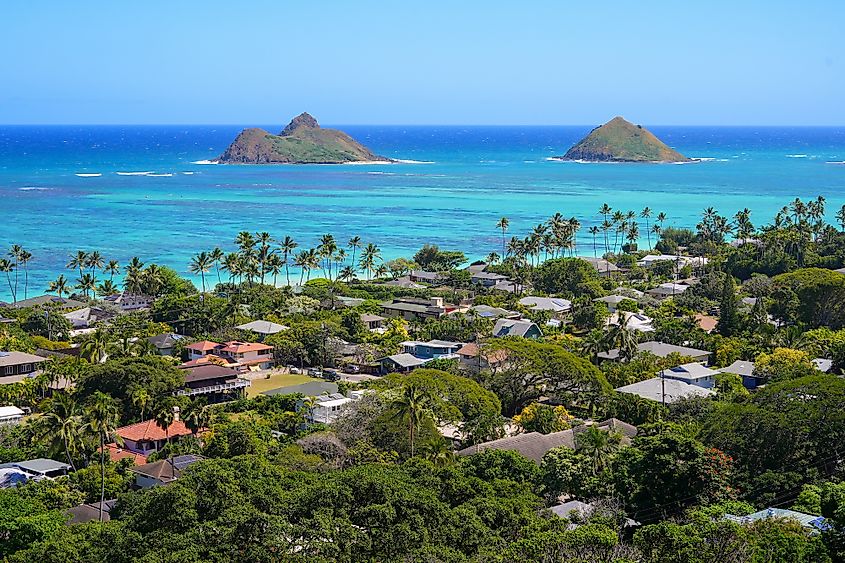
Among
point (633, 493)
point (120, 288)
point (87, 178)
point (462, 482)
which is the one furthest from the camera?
point (87, 178)

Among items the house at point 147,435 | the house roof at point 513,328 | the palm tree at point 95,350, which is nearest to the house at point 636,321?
the house roof at point 513,328

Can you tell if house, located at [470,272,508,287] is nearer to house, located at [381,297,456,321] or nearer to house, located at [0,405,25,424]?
house, located at [381,297,456,321]

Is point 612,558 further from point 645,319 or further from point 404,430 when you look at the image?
point 645,319

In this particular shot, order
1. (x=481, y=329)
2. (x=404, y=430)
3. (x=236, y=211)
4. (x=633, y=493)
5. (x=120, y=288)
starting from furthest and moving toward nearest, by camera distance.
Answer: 1. (x=236, y=211)
2. (x=120, y=288)
3. (x=481, y=329)
4. (x=404, y=430)
5. (x=633, y=493)

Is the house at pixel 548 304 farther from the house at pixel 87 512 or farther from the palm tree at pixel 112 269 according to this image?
the house at pixel 87 512

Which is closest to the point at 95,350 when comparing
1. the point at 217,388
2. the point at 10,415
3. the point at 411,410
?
the point at 217,388

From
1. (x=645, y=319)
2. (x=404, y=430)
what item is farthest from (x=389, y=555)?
(x=645, y=319)

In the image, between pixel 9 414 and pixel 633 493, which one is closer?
pixel 633 493
